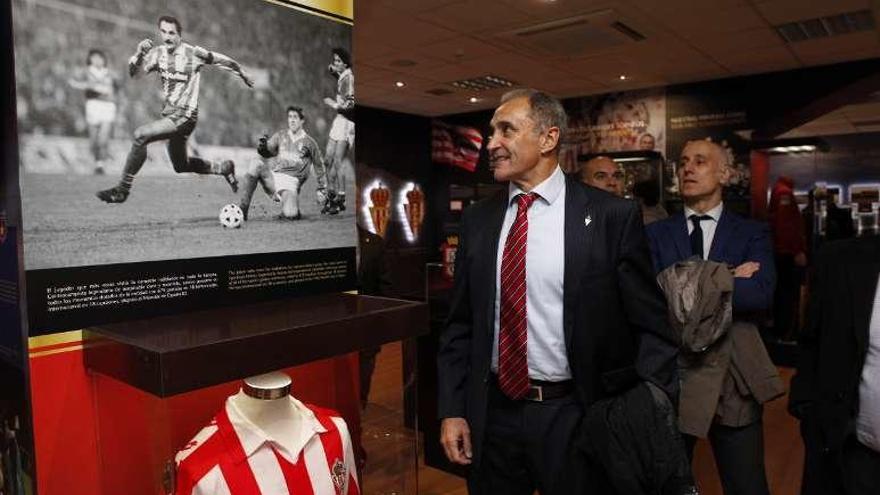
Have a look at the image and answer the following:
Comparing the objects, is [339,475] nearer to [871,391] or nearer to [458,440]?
[458,440]

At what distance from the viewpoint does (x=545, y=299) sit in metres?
1.89

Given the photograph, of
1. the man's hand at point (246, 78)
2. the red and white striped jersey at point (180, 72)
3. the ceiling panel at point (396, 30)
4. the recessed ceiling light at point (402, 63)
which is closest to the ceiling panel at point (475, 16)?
the ceiling panel at point (396, 30)

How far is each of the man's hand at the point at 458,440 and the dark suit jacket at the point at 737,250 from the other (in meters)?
1.11

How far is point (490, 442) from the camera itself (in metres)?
1.96

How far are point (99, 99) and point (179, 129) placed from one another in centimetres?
20

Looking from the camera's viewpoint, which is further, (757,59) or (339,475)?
(757,59)

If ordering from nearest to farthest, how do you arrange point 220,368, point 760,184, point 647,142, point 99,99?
1. point 220,368
2. point 99,99
3. point 760,184
4. point 647,142

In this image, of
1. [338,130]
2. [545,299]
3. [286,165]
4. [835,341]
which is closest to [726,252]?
[835,341]

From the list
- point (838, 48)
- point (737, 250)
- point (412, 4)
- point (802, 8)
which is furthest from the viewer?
point (838, 48)

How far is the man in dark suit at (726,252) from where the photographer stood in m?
2.39

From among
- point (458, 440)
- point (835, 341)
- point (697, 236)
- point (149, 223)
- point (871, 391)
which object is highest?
point (149, 223)

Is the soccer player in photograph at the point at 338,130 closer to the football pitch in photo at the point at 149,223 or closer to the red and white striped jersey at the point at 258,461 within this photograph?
the football pitch in photo at the point at 149,223

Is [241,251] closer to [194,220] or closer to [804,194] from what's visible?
[194,220]

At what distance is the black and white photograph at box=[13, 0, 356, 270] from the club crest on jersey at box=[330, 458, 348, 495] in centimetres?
62
